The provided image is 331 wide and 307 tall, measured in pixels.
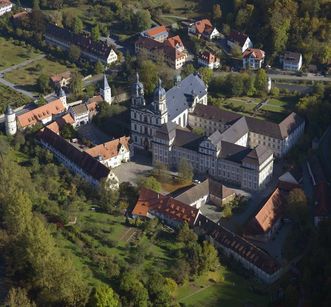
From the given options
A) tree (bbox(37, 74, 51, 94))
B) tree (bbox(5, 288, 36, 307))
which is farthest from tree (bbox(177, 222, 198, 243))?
tree (bbox(37, 74, 51, 94))

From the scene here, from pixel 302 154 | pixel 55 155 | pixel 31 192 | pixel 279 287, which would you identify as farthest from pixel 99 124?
pixel 279 287

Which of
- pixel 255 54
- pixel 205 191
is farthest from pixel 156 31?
pixel 205 191

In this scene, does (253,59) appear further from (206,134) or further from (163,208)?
(163,208)

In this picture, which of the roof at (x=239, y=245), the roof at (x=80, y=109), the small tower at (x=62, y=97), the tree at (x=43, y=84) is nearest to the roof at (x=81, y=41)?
the tree at (x=43, y=84)

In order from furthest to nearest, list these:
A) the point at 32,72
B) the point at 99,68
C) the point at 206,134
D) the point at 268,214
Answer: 1. the point at 32,72
2. the point at 99,68
3. the point at 206,134
4. the point at 268,214

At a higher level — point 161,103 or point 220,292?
point 161,103

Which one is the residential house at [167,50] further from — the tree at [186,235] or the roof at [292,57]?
the tree at [186,235]

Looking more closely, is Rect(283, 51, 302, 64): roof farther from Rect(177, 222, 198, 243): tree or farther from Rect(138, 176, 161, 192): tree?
Rect(177, 222, 198, 243): tree
